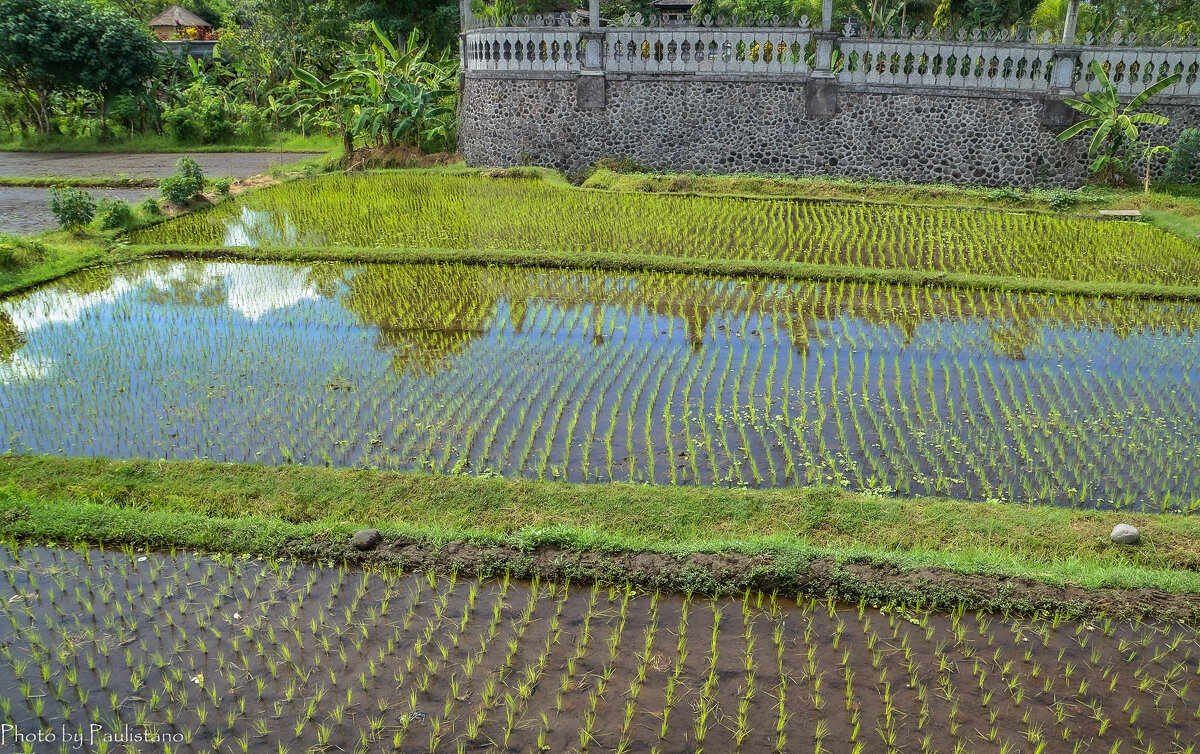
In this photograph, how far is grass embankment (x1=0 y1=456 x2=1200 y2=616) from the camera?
4.51 m

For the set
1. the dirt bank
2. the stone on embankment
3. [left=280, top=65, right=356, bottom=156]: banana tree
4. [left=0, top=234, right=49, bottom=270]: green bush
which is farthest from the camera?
[left=280, top=65, right=356, bottom=156]: banana tree

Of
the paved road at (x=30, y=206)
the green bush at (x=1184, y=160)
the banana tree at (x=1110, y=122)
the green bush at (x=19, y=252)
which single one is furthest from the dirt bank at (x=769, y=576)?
the green bush at (x=1184, y=160)

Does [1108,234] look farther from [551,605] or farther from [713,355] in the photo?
[551,605]

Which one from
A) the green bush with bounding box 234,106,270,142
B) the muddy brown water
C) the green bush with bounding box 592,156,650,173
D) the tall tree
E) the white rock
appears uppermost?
the tall tree

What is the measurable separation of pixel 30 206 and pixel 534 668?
1355cm

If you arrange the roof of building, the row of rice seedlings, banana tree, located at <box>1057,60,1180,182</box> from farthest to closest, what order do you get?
the roof of building
banana tree, located at <box>1057,60,1180,182</box>
the row of rice seedlings

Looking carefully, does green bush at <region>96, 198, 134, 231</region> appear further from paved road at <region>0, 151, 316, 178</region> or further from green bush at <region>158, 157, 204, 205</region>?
paved road at <region>0, 151, 316, 178</region>

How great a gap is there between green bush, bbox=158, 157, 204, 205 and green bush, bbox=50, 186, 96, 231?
1351 mm

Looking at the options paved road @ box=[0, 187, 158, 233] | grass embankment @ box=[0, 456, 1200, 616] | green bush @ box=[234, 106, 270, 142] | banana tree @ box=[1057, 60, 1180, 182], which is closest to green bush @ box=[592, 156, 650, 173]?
banana tree @ box=[1057, 60, 1180, 182]

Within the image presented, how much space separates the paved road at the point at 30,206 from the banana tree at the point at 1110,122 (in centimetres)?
1477

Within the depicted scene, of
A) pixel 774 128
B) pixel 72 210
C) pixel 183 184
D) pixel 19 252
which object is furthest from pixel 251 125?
pixel 774 128

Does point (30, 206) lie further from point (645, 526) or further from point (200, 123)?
point (645, 526)

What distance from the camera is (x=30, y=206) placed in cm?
1352

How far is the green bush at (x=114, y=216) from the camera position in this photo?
1112 centimetres
